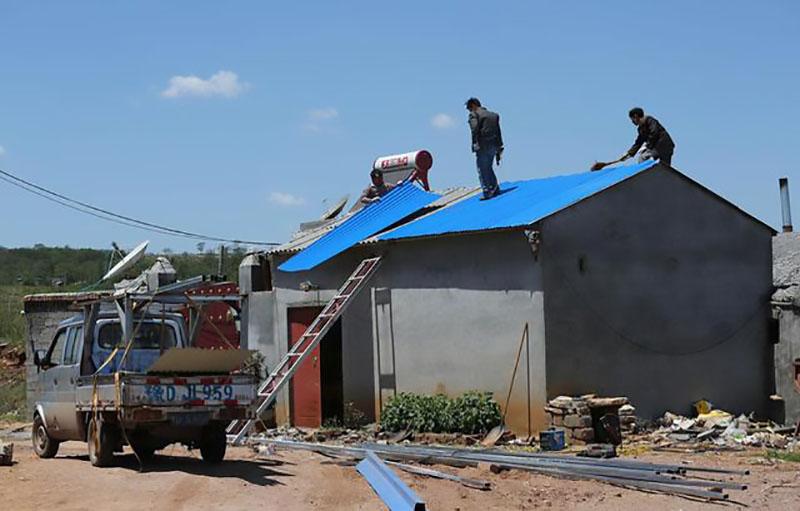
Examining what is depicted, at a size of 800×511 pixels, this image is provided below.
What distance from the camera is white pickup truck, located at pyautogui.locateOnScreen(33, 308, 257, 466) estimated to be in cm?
1390

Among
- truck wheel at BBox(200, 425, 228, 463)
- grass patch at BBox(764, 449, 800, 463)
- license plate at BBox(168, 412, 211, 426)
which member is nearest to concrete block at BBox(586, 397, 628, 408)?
grass patch at BBox(764, 449, 800, 463)

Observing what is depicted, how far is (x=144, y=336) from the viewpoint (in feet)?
52.2

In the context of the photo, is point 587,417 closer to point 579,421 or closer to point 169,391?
point 579,421

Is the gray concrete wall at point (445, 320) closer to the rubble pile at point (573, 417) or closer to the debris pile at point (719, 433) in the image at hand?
the rubble pile at point (573, 417)

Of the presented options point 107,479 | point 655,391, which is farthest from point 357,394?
point 107,479

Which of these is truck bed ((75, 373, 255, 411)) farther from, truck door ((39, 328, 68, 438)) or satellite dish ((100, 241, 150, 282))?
satellite dish ((100, 241, 150, 282))

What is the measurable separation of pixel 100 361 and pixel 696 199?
10708 mm

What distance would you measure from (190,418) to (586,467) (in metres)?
4.88

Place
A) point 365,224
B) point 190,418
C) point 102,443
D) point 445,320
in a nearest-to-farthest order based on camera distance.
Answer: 1. point 190,418
2. point 102,443
3. point 445,320
4. point 365,224

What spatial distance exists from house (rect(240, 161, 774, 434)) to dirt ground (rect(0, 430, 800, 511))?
3576mm

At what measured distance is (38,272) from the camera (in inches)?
2990

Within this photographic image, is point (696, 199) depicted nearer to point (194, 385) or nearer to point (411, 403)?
point (411, 403)

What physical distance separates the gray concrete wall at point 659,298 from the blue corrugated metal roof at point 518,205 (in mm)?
274

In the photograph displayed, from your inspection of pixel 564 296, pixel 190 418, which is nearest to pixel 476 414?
pixel 564 296
